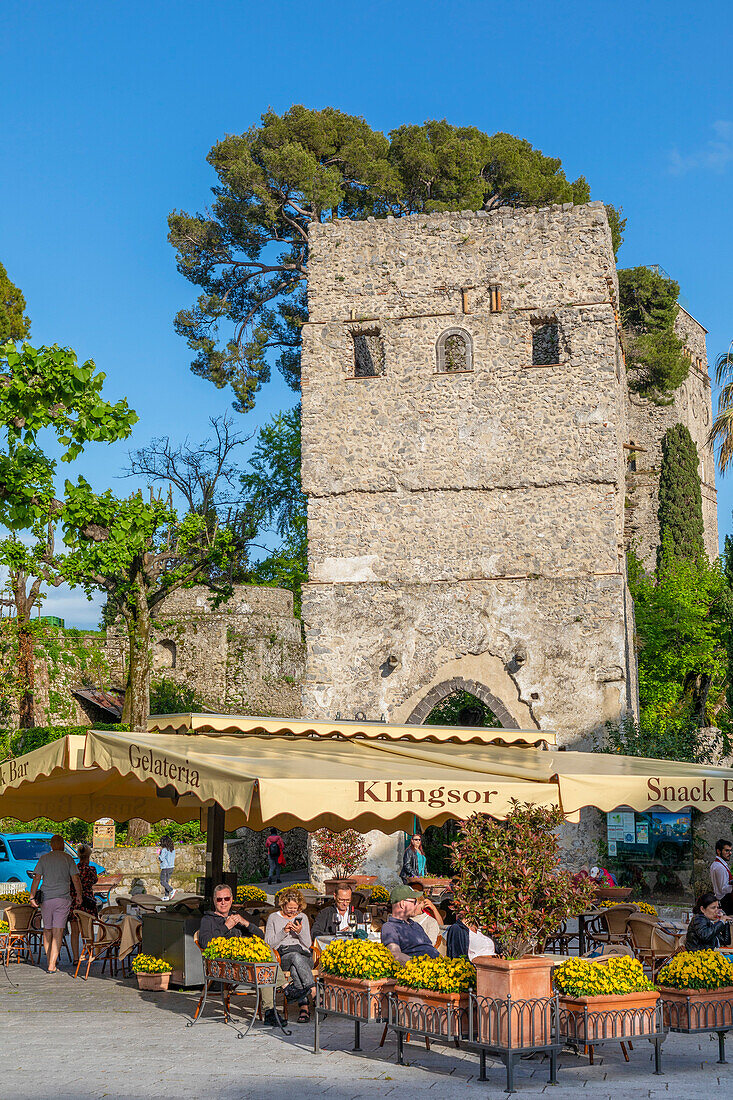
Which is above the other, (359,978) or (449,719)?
(449,719)

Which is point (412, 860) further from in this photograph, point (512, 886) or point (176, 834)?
point (512, 886)

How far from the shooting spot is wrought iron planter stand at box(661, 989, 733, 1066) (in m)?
7.82

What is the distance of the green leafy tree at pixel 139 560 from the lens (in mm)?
17969

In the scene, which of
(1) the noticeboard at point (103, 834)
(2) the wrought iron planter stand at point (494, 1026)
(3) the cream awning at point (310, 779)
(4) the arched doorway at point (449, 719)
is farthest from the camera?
(1) the noticeboard at point (103, 834)

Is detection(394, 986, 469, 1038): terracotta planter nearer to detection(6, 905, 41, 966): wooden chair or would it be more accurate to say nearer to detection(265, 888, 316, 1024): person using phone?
detection(265, 888, 316, 1024): person using phone

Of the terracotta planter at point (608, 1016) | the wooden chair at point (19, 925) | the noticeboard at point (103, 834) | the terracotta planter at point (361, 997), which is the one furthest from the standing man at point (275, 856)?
the terracotta planter at point (608, 1016)

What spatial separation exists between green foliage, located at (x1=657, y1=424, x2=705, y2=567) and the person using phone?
1047 inches

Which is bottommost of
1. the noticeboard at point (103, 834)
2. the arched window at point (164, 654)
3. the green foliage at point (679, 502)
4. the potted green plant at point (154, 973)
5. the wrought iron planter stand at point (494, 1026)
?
the potted green plant at point (154, 973)

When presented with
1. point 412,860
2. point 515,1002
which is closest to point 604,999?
point 515,1002

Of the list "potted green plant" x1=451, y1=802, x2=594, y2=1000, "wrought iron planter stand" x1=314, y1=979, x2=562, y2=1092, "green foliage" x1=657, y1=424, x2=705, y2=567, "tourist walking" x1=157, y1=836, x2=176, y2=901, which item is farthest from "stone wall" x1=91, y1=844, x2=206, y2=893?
"green foliage" x1=657, y1=424, x2=705, y2=567

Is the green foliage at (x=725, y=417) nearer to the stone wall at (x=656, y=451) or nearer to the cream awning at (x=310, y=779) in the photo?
the stone wall at (x=656, y=451)

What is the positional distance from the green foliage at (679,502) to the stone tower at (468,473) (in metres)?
15.1

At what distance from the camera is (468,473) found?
763 inches

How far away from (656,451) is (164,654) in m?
16.8
